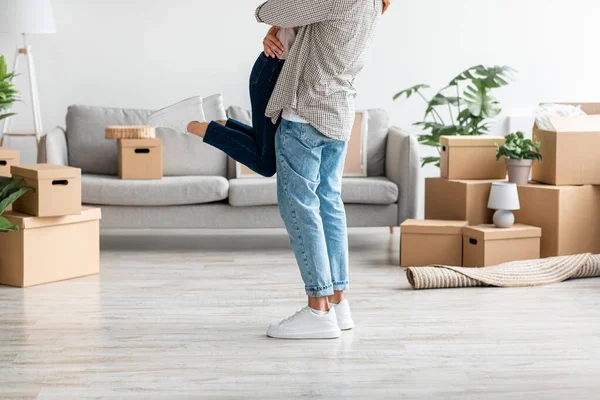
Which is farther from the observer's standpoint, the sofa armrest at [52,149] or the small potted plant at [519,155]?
the sofa armrest at [52,149]

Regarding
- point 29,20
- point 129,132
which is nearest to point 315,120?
point 129,132

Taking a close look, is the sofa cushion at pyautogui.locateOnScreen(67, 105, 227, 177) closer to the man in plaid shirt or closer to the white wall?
the white wall

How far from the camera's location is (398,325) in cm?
299

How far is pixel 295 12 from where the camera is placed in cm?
251

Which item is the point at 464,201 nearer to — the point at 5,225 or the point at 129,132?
the point at 129,132

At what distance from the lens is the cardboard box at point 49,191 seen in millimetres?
3615

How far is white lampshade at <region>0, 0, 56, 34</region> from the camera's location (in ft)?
16.2

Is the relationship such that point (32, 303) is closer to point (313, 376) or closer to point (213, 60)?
point (313, 376)

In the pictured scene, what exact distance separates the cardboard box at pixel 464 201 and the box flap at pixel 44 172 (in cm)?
189

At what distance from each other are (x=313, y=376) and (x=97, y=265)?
1.82 m

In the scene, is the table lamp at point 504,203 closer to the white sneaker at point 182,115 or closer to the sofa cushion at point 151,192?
the sofa cushion at point 151,192

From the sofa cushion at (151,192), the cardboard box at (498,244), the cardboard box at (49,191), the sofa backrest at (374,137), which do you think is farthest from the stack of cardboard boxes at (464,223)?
the cardboard box at (49,191)

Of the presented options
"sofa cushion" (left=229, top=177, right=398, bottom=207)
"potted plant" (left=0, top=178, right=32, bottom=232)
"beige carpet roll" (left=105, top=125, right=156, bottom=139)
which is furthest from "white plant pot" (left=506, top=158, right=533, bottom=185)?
"potted plant" (left=0, top=178, right=32, bottom=232)

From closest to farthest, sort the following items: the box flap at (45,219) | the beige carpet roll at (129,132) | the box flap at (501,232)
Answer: the box flap at (45,219) < the box flap at (501,232) < the beige carpet roll at (129,132)
